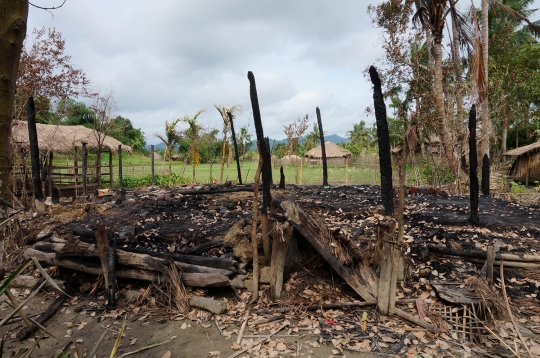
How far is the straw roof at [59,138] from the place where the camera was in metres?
11.6

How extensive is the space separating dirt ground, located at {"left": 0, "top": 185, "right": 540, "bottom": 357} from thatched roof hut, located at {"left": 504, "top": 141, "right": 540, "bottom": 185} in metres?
10.8

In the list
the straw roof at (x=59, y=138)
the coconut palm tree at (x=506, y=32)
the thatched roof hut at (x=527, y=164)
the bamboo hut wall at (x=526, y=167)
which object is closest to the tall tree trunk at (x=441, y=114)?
the coconut palm tree at (x=506, y=32)

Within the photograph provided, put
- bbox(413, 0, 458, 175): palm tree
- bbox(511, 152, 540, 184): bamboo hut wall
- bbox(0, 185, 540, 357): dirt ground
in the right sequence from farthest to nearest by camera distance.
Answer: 1. bbox(511, 152, 540, 184): bamboo hut wall
2. bbox(413, 0, 458, 175): palm tree
3. bbox(0, 185, 540, 357): dirt ground

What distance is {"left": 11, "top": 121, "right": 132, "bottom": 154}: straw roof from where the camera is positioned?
11.6 m

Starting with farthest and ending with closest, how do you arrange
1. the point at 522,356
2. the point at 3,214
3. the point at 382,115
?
the point at 382,115 → the point at 522,356 → the point at 3,214

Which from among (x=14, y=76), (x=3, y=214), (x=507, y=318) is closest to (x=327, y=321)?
(x=507, y=318)

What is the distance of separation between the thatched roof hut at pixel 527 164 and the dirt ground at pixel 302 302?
1080 cm

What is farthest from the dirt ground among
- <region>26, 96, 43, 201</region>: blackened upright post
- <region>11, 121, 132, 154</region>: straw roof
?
<region>11, 121, 132, 154</region>: straw roof

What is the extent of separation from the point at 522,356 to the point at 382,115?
3.68 metres

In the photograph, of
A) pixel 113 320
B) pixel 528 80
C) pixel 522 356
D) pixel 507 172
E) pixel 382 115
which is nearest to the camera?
pixel 522 356

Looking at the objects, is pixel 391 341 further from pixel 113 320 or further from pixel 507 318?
pixel 113 320

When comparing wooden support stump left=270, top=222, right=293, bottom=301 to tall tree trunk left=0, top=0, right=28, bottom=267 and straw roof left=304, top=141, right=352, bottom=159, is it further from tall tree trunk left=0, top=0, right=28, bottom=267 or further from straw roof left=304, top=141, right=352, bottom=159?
straw roof left=304, top=141, right=352, bottom=159

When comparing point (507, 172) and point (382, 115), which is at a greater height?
point (382, 115)

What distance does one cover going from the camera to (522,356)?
2977mm
